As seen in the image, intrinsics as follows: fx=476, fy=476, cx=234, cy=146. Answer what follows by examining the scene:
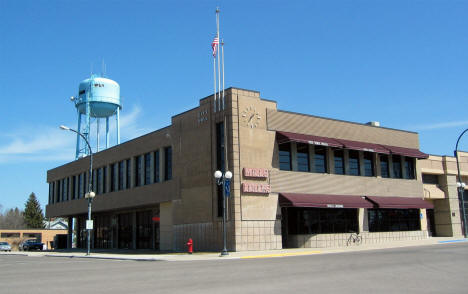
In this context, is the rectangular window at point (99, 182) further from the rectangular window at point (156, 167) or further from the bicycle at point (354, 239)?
the bicycle at point (354, 239)

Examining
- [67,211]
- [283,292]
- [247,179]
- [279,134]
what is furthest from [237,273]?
[67,211]

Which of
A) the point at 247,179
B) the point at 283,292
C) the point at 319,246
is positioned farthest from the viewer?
the point at 319,246

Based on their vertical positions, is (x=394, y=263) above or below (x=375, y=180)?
below

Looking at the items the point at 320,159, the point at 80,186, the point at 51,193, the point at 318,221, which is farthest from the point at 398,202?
the point at 51,193

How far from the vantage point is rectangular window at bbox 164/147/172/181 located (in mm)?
37781

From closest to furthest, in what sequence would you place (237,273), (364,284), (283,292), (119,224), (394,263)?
(283,292) → (364,284) → (237,273) → (394,263) → (119,224)

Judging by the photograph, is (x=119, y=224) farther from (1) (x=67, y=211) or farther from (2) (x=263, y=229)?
(2) (x=263, y=229)

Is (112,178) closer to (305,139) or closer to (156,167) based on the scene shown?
(156,167)

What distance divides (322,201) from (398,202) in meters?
9.05

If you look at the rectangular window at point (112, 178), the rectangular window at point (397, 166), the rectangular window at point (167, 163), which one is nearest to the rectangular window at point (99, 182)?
the rectangular window at point (112, 178)

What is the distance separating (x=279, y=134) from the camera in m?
33.0

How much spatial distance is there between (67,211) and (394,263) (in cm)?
4574

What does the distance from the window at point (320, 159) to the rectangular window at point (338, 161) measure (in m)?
1.07

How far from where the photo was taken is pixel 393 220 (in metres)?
39.8
